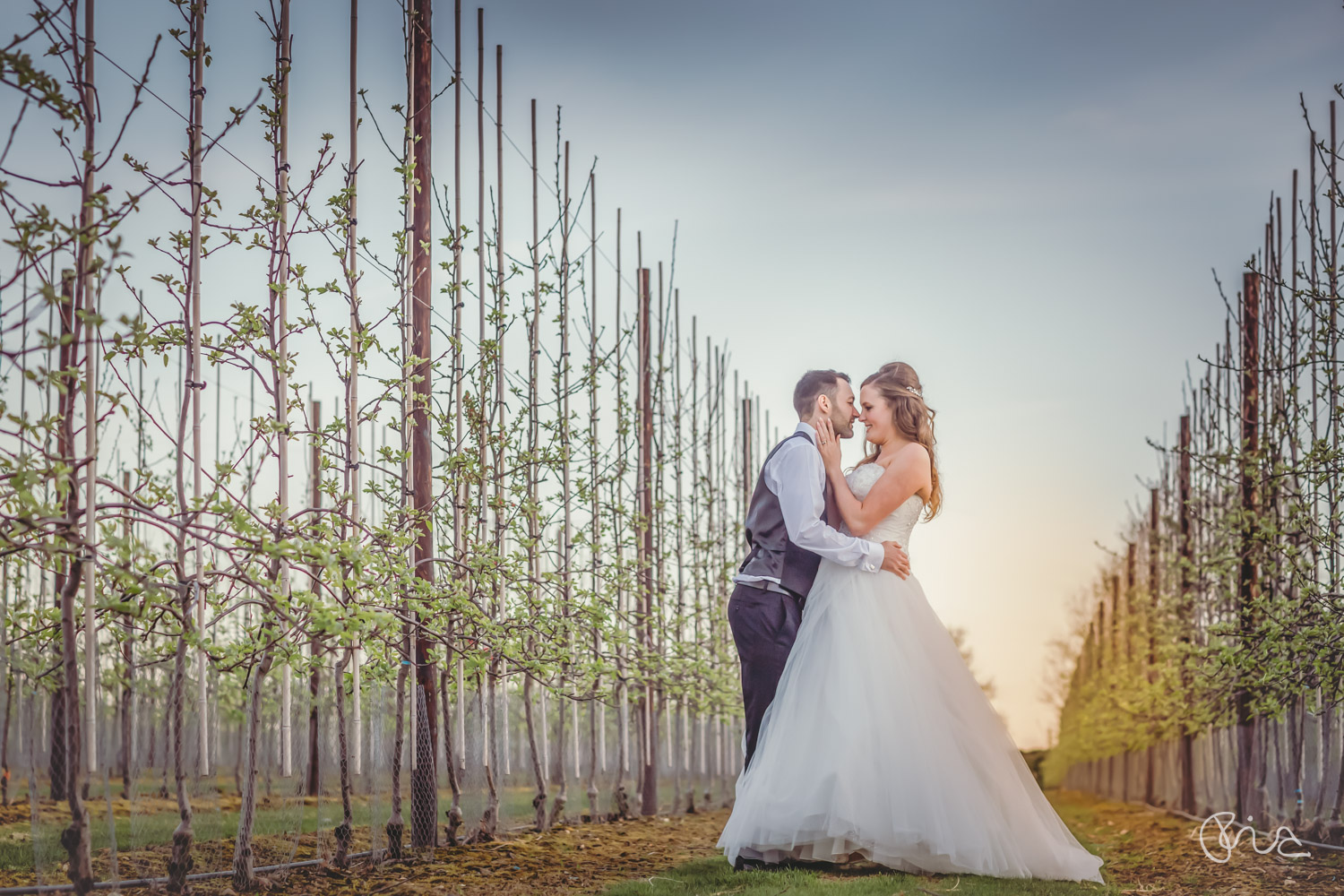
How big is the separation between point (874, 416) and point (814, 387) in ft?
1.25

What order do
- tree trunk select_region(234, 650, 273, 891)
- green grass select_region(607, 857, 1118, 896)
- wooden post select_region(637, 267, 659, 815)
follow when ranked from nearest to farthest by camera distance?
green grass select_region(607, 857, 1118, 896) < tree trunk select_region(234, 650, 273, 891) < wooden post select_region(637, 267, 659, 815)

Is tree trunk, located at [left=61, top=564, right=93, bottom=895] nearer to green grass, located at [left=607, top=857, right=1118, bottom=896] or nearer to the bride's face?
green grass, located at [left=607, top=857, right=1118, bottom=896]

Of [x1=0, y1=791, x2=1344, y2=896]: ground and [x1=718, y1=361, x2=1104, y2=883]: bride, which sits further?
[x1=718, y1=361, x2=1104, y2=883]: bride

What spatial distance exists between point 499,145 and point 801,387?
12.3ft

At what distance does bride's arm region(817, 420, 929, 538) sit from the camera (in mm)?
6023

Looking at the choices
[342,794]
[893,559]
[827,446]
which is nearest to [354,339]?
[342,794]

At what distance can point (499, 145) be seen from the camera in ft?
28.6

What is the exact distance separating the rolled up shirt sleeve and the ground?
1.49m

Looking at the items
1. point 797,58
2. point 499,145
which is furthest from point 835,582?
point 797,58

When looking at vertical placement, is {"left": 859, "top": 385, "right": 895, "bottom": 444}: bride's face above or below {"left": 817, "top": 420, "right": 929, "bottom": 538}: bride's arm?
above

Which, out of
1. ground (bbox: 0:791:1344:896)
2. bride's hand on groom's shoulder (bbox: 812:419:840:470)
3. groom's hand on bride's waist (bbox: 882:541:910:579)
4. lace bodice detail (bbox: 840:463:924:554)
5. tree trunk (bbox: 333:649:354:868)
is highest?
bride's hand on groom's shoulder (bbox: 812:419:840:470)

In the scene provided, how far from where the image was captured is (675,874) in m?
5.93

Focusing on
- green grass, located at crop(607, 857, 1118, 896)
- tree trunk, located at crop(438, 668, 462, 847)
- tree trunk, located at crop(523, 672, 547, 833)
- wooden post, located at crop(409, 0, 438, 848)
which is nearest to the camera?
green grass, located at crop(607, 857, 1118, 896)

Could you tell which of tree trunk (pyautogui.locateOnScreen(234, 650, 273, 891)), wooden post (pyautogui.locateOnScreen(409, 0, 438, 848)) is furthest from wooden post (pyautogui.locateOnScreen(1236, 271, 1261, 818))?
tree trunk (pyautogui.locateOnScreen(234, 650, 273, 891))
